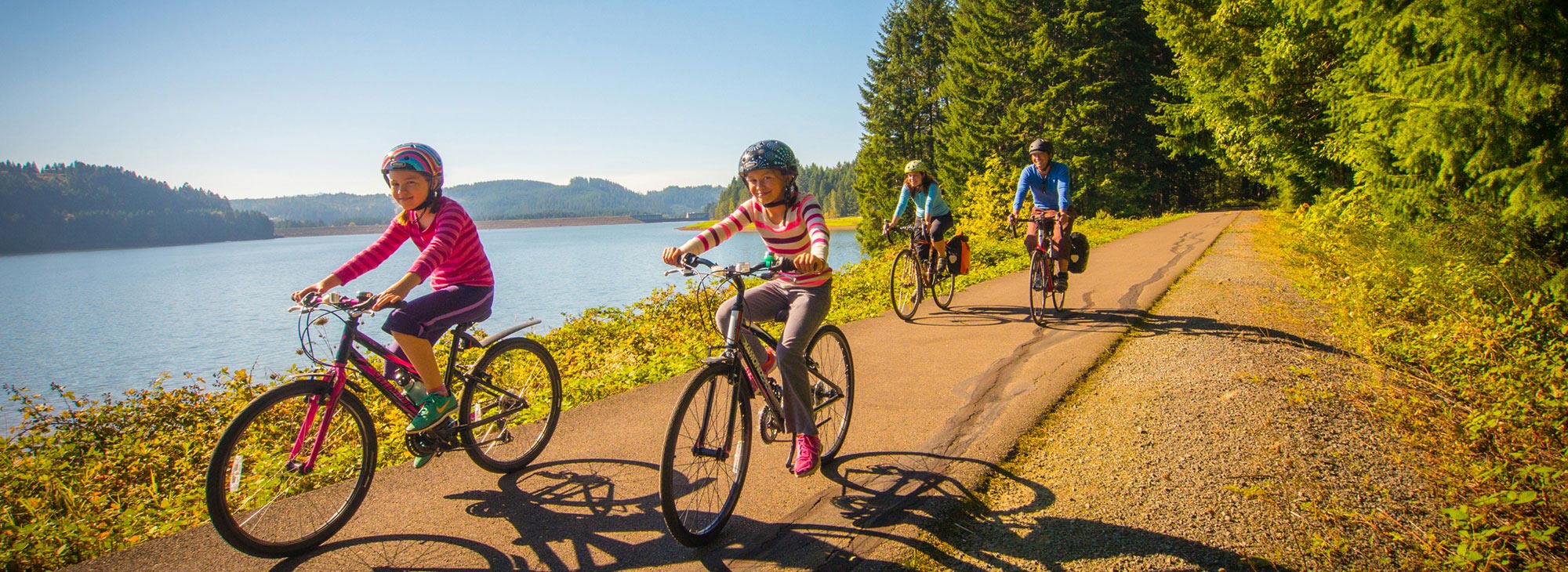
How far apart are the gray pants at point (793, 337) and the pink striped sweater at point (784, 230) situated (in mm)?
118

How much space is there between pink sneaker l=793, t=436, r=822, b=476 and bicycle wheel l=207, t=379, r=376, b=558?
2145 mm

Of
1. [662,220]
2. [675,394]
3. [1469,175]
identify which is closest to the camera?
[675,394]

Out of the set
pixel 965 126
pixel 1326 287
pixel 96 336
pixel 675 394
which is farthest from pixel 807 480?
pixel 965 126

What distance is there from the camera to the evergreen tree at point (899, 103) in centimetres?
4531

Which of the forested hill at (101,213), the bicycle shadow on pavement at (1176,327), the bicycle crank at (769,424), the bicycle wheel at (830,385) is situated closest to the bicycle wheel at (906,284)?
the bicycle shadow on pavement at (1176,327)

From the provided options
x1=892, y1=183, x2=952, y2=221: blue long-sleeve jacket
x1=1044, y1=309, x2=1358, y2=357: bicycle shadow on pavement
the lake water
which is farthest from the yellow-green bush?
the lake water

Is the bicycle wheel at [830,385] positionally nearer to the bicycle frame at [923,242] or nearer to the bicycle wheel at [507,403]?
the bicycle wheel at [507,403]

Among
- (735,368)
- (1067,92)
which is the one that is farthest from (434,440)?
(1067,92)

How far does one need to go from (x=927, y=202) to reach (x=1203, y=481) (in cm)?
577

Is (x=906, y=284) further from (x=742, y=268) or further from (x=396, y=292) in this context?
(x=396, y=292)

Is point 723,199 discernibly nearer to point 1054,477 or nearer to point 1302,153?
point 1302,153

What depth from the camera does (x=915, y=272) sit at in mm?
8781

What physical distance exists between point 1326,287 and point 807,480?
7407 millimetres

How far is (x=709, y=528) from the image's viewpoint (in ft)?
10.3
